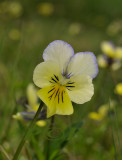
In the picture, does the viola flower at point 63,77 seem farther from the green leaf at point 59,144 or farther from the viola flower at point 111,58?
the viola flower at point 111,58

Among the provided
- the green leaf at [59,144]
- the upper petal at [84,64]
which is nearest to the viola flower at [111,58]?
the green leaf at [59,144]

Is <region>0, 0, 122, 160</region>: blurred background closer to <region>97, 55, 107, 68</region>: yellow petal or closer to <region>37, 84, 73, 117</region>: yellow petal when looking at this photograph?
<region>97, 55, 107, 68</region>: yellow petal

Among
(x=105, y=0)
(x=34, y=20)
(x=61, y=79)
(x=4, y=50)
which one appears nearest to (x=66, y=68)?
(x=61, y=79)

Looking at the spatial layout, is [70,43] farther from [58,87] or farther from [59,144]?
[58,87]

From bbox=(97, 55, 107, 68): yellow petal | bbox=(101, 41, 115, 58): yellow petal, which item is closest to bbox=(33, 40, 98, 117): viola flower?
bbox=(97, 55, 107, 68): yellow petal

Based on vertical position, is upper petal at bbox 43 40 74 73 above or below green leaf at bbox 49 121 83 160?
above

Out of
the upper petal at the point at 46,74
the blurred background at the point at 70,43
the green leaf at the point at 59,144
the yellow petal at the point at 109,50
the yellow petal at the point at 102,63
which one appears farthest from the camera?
the yellow petal at the point at 109,50
